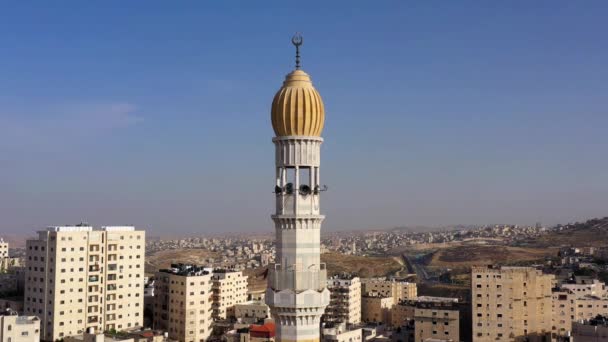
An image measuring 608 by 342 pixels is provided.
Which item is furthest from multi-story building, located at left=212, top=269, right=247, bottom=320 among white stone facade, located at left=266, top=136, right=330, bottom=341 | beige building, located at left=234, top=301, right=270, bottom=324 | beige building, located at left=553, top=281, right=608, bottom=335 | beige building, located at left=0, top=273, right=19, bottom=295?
white stone facade, located at left=266, top=136, right=330, bottom=341

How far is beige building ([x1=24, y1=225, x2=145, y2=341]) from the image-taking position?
49.7 m

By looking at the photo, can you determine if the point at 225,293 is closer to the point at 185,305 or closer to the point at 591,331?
the point at 185,305

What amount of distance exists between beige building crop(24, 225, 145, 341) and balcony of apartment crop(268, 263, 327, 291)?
40831mm

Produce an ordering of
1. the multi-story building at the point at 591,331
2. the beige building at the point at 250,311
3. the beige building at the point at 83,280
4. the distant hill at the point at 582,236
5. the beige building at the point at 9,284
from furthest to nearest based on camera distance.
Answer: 1. the distant hill at the point at 582,236
2. the beige building at the point at 250,311
3. the beige building at the point at 9,284
4. the beige building at the point at 83,280
5. the multi-story building at the point at 591,331

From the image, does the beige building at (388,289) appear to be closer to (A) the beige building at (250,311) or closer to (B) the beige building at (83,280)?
(A) the beige building at (250,311)

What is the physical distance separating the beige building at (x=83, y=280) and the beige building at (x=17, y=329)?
9998 mm

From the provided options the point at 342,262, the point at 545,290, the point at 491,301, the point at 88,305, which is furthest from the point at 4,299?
the point at 342,262

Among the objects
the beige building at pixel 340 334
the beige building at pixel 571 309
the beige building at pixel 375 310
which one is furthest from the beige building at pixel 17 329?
the beige building at pixel 571 309

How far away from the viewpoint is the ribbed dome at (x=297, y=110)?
43.6ft

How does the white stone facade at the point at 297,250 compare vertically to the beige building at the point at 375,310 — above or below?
above

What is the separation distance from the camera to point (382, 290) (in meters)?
78.7

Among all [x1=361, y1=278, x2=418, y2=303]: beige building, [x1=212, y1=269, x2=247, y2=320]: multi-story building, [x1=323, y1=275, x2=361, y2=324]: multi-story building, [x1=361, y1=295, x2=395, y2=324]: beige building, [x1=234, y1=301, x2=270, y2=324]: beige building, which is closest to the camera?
[x1=234, y1=301, x2=270, y2=324]: beige building

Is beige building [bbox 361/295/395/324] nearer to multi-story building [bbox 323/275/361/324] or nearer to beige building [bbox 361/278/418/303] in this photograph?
beige building [bbox 361/278/418/303]

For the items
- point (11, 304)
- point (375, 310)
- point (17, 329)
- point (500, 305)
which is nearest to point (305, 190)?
point (17, 329)
